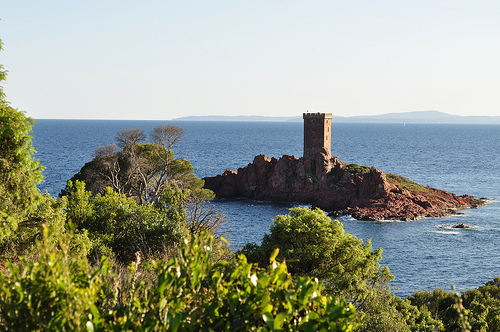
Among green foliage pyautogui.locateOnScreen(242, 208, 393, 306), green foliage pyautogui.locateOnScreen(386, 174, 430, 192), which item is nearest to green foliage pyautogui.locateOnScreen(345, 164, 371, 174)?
green foliage pyautogui.locateOnScreen(386, 174, 430, 192)

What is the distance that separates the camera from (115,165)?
49531 millimetres

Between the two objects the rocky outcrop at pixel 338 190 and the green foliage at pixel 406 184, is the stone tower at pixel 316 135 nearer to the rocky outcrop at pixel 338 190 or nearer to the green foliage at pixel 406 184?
the rocky outcrop at pixel 338 190

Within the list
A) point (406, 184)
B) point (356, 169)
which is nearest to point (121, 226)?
point (356, 169)

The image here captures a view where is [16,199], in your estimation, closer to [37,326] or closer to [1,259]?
[1,259]

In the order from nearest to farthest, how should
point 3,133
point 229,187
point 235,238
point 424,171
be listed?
point 3,133 → point 235,238 → point 229,187 → point 424,171

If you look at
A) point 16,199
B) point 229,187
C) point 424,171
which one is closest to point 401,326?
point 16,199

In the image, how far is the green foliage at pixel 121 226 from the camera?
25547 mm

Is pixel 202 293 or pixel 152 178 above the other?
pixel 202 293

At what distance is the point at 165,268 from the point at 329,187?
75.1 metres

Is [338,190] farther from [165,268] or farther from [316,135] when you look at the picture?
[165,268]

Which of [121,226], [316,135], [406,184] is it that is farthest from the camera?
[316,135]

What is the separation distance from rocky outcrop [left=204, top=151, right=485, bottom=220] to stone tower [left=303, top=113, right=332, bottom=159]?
8.47 ft

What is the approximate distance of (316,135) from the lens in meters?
87.0

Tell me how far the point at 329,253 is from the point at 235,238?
27808mm
